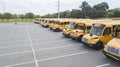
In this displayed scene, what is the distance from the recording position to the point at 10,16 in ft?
277

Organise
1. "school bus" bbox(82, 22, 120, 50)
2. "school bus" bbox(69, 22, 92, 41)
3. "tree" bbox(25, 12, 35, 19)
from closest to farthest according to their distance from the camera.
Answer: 1. "school bus" bbox(82, 22, 120, 50)
2. "school bus" bbox(69, 22, 92, 41)
3. "tree" bbox(25, 12, 35, 19)

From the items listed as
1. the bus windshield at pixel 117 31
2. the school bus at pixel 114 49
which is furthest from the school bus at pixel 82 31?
the school bus at pixel 114 49

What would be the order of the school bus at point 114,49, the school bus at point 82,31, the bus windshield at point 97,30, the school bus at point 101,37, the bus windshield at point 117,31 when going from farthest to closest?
1. the school bus at point 82,31
2. the bus windshield at point 97,30
3. the school bus at point 101,37
4. the bus windshield at point 117,31
5. the school bus at point 114,49

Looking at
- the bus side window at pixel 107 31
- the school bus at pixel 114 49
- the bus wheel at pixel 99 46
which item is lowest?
the bus wheel at pixel 99 46

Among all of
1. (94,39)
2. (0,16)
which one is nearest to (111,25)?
(94,39)

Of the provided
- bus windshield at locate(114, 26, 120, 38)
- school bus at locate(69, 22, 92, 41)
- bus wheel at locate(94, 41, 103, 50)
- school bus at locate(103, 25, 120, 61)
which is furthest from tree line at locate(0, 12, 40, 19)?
school bus at locate(103, 25, 120, 61)

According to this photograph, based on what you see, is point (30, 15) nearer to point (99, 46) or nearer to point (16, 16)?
point (16, 16)

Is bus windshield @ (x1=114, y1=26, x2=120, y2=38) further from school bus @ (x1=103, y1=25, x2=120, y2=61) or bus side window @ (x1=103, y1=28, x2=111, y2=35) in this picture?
bus side window @ (x1=103, y1=28, x2=111, y2=35)

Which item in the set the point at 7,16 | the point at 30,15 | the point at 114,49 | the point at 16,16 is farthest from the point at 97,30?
the point at 16,16

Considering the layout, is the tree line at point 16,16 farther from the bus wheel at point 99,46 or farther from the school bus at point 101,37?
the bus wheel at point 99,46

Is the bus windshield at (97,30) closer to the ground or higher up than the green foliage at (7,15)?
closer to the ground

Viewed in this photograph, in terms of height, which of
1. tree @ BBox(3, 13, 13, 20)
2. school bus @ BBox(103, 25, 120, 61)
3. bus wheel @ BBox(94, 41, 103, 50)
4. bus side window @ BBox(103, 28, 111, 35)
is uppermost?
tree @ BBox(3, 13, 13, 20)

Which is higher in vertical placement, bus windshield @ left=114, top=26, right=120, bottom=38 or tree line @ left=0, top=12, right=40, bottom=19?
tree line @ left=0, top=12, right=40, bottom=19

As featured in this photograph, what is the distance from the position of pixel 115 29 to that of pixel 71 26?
7497 mm
